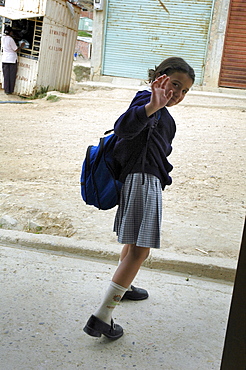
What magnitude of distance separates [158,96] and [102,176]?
566 mm

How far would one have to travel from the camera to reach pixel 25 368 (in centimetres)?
208

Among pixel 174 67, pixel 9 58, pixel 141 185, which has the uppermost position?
pixel 9 58

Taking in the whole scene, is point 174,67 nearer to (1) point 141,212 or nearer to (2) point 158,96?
(2) point 158,96

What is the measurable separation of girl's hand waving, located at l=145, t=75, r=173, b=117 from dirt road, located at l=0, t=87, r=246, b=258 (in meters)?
1.75

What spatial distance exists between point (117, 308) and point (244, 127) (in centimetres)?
726

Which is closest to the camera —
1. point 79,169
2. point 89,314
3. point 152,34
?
point 89,314

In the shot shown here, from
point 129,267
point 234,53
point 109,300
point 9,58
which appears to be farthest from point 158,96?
point 234,53

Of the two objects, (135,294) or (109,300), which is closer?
(109,300)

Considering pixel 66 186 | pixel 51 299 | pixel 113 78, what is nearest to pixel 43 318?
pixel 51 299

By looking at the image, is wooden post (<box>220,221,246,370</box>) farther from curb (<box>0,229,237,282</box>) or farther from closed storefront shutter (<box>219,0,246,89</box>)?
closed storefront shutter (<box>219,0,246,89</box>)

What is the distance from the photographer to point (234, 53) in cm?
1516

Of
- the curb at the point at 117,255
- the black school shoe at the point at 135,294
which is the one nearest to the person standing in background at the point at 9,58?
the curb at the point at 117,255

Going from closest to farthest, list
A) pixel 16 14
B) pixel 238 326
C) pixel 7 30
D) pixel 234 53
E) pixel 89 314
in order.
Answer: pixel 238 326, pixel 89 314, pixel 16 14, pixel 7 30, pixel 234 53

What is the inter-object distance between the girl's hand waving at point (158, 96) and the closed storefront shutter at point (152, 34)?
13776 millimetres
